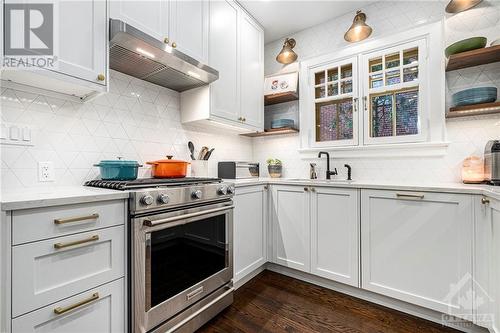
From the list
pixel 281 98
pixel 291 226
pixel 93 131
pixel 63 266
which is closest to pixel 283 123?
pixel 281 98

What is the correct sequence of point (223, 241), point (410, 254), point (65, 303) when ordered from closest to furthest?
point (65, 303)
point (410, 254)
point (223, 241)

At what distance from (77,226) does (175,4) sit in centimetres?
162

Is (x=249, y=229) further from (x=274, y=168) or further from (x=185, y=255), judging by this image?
(x=274, y=168)

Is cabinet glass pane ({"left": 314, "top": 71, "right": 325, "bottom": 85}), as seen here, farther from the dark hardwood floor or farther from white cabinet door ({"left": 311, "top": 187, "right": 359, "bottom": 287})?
the dark hardwood floor

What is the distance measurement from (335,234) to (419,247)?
0.57 metres

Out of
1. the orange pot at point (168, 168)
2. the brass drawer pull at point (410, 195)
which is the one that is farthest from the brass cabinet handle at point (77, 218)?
the brass drawer pull at point (410, 195)

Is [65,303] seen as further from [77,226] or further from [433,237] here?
[433,237]

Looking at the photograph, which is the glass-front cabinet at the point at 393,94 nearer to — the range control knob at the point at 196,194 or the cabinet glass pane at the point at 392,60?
the cabinet glass pane at the point at 392,60

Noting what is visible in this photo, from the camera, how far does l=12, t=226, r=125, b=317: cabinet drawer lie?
90cm

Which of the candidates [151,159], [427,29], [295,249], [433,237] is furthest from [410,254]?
[151,159]

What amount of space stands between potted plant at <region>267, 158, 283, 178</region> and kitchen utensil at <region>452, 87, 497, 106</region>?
1.72 m

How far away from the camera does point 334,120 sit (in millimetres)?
2607

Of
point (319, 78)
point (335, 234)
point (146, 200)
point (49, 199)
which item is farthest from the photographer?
point (319, 78)

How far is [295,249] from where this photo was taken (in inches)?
86.6
